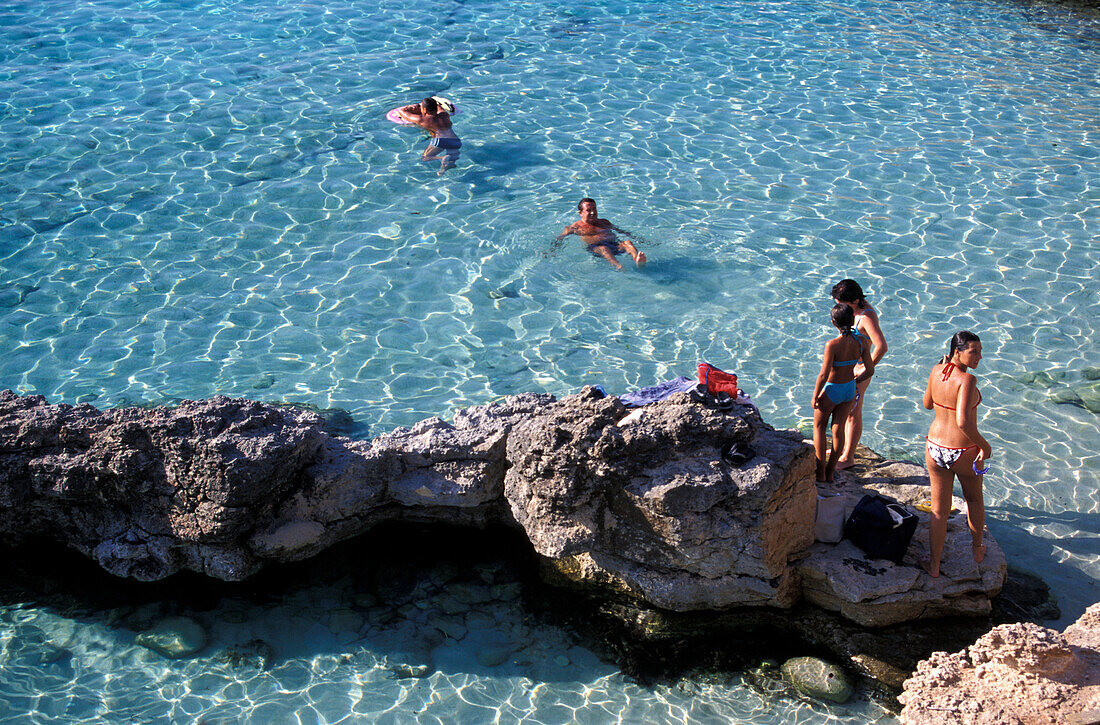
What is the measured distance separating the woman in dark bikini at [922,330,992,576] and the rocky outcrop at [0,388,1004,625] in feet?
0.78

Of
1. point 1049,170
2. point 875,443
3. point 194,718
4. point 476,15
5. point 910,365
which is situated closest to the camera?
point 194,718

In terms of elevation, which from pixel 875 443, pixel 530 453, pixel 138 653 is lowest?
pixel 138 653

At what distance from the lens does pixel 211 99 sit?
41.9ft

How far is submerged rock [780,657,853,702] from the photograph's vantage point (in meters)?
4.97

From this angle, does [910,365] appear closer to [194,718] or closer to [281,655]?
[281,655]

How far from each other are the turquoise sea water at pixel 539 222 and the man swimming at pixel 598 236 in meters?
0.19

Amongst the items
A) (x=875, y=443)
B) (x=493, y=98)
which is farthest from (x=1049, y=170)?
(x=493, y=98)

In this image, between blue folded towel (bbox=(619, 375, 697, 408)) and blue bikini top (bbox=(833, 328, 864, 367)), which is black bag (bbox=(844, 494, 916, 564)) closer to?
blue bikini top (bbox=(833, 328, 864, 367))

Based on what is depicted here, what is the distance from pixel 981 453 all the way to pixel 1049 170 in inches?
309

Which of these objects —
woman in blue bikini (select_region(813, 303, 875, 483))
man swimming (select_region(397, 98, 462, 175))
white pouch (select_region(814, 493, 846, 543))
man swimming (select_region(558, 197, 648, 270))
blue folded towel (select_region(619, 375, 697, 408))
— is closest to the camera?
white pouch (select_region(814, 493, 846, 543))

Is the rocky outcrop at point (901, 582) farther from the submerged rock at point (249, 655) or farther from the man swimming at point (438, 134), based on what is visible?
the man swimming at point (438, 134)

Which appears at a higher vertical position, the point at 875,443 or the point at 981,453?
the point at 981,453

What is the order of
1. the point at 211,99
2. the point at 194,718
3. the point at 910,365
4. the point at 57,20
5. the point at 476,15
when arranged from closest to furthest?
the point at 194,718
the point at 910,365
the point at 211,99
the point at 57,20
the point at 476,15

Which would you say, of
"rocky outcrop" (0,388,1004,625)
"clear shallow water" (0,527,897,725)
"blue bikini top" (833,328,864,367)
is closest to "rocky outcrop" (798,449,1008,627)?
"rocky outcrop" (0,388,1004,625)
